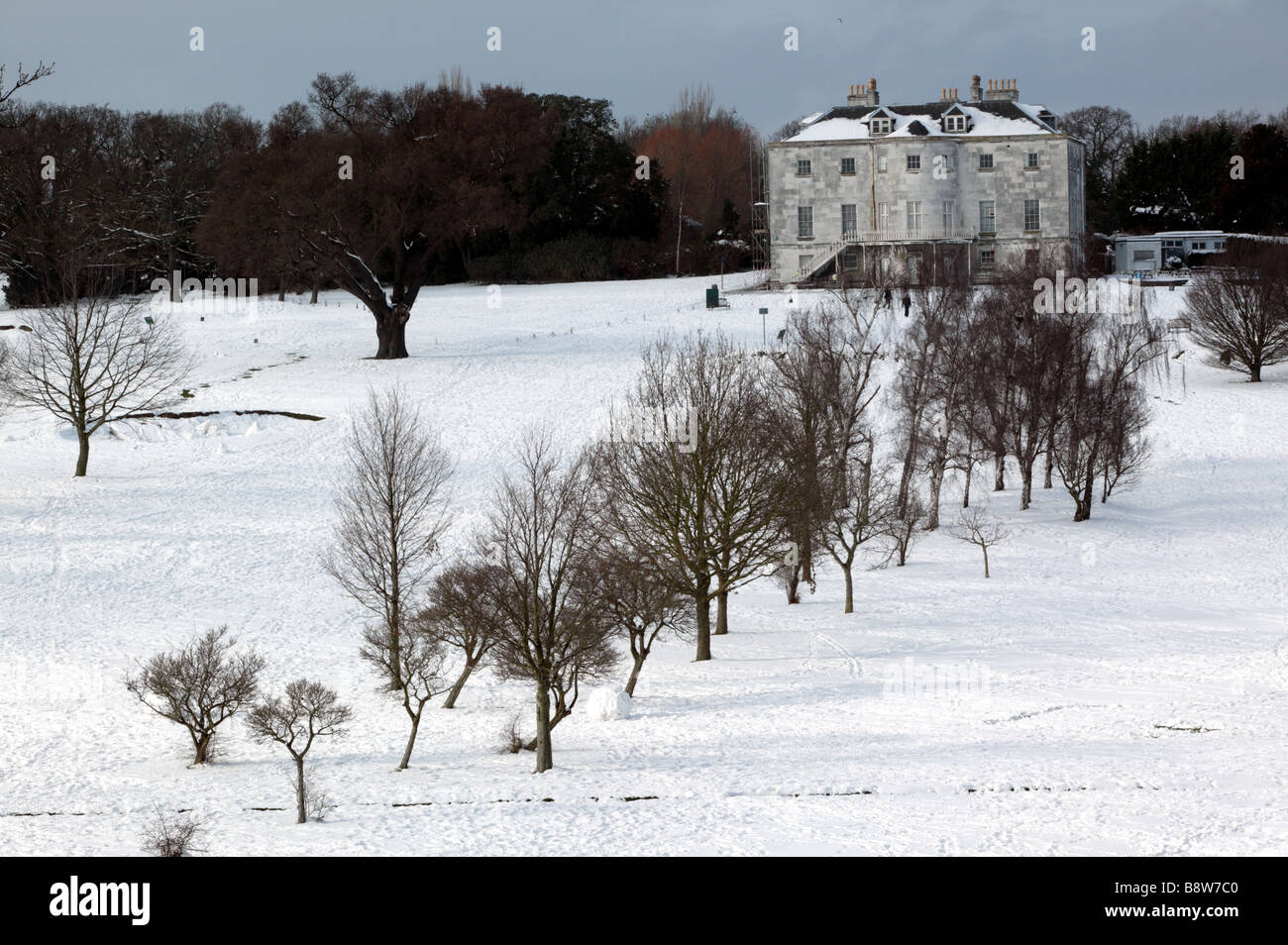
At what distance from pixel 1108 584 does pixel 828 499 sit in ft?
29.1

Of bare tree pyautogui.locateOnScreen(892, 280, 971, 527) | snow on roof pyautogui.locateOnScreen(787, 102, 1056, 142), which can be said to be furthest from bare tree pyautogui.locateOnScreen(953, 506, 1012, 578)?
snow on roof pyautogui.locateOnScreen(787, 102, 1056, 142)

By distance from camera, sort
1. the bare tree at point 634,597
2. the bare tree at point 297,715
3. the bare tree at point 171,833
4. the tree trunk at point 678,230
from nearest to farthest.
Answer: the bare tree at point 171,833 < the bare tree at point 297,715 < the bare tree at point 634,597 < the tree trunk at point 678,230

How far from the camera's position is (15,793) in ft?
65.8

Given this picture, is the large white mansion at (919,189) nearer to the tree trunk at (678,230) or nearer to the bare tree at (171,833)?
Result: the tree trunk at (678,230)

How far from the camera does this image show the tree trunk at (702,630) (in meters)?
28.2

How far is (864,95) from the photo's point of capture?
79688 millimetres

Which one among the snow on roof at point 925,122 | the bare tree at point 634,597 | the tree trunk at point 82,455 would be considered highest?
the snow on roof at point 925,122

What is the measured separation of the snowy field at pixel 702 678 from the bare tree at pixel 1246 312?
3.55 metres

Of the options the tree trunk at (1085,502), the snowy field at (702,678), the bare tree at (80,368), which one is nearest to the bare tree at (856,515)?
the snowy field at (702,678)

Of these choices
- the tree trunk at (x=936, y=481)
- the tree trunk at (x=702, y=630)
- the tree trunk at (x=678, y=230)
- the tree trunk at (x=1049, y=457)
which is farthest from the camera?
the tree trunk at (x=678, y=230)

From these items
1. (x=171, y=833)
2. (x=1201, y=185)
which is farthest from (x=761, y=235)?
(x=171, y=833)

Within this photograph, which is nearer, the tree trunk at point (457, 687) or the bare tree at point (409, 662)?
the bare tree at point (409, 662)

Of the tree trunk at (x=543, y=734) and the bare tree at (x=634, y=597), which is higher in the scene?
the bare tree at (x=634, y=597)

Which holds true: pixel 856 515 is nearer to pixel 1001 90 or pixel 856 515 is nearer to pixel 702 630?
pixel 702 630
